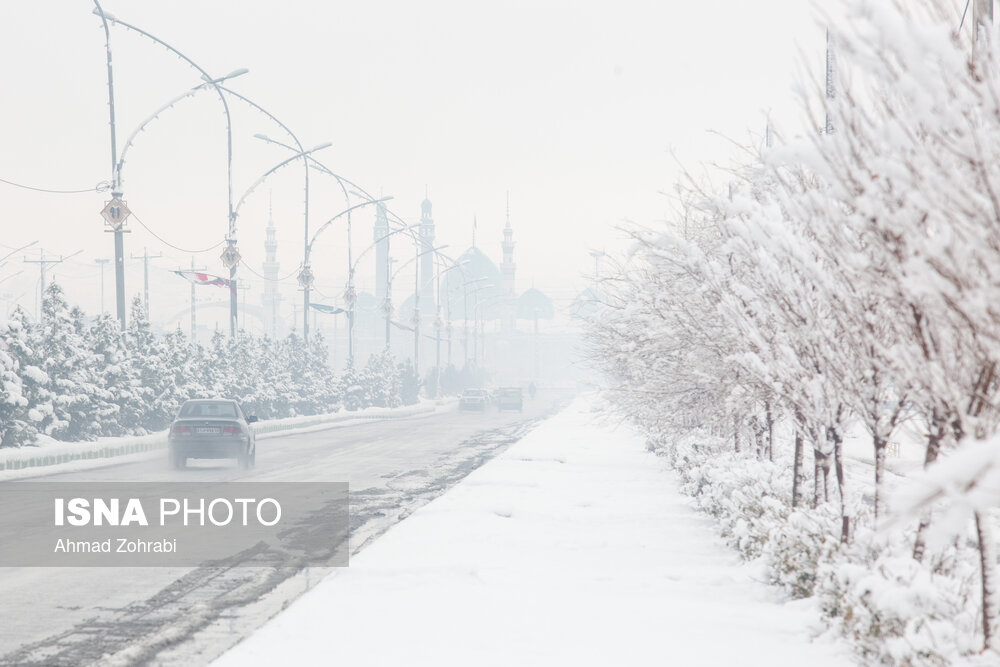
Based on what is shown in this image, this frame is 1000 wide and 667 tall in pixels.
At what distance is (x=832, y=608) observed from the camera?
278 inches

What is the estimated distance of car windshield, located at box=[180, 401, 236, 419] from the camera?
26578 millimetres

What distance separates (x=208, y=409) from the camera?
1051 inches

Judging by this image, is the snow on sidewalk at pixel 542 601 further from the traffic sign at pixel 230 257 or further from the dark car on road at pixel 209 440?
the traffic sign at pixel 230 257

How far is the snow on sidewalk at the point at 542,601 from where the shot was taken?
7.10 m

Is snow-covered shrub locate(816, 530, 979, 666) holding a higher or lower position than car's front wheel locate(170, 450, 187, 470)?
higher

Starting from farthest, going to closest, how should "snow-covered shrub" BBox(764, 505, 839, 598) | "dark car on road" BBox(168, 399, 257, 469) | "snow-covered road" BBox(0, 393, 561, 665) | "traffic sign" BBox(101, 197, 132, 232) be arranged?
"traffic sign" BBox(101, 197, 132, 232) → "dark car on road" BBox(168, 399, 257, 469) → "snow-covered shrub" BBox(764, 505, 839, 598) → "snow-covered road" BBox(0, 393, 561, 665)

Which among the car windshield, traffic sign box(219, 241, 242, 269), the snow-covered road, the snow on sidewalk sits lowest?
the snow-covered road

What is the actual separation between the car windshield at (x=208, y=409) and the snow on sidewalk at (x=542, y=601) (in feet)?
40.0

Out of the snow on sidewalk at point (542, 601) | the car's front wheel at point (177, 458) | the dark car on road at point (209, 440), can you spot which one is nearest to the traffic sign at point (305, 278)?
the dark car on road at point (209, 440)

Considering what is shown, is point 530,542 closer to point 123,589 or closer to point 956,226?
point 123,589

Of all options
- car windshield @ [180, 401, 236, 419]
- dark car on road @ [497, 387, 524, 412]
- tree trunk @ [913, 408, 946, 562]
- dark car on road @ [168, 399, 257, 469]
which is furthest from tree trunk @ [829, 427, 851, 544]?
dark car on road @ [497, 387, 524, 412]

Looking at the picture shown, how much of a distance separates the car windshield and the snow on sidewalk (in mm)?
12203

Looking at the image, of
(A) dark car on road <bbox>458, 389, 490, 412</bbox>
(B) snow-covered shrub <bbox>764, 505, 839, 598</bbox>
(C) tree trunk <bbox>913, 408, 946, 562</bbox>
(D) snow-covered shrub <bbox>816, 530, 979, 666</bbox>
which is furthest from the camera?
(A) dark car on road <bbox>458, 389, 490, 412</bbox>

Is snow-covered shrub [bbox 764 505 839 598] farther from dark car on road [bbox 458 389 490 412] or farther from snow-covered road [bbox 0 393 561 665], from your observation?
dark car on road [bbox 458 389 490 412]
